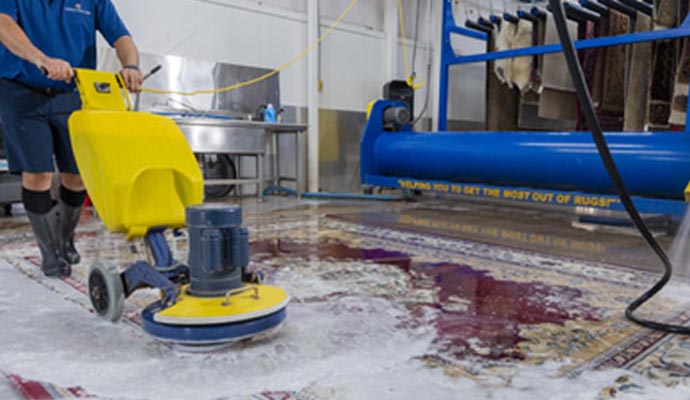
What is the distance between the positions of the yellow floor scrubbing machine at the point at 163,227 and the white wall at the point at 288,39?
130 inches

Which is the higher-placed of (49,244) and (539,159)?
(539,159)

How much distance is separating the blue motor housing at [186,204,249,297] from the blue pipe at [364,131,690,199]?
7.96 ft

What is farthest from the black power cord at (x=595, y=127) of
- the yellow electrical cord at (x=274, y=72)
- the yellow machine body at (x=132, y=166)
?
the yellow electrical cord at (x=274, y=72)

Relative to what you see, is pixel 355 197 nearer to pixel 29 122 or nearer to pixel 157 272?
pixel 29 122

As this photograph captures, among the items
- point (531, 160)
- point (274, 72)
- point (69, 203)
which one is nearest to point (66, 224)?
point (69, 203)

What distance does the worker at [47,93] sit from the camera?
171cm

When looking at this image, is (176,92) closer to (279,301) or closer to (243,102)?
(243,102)

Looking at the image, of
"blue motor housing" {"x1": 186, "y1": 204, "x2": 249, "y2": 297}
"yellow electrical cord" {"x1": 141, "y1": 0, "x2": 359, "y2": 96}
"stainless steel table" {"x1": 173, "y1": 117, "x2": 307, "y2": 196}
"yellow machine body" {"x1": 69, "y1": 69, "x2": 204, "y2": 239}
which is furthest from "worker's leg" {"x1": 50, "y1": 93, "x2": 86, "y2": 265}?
"yellow electrical cord" {"x1": 141, "y1": 0, "x2": 359, "y2": 96}

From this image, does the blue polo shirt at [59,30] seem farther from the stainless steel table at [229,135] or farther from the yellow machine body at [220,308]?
the stainless steel table at [229,135]

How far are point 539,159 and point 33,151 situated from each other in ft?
8.79

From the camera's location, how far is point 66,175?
1933 millimetres

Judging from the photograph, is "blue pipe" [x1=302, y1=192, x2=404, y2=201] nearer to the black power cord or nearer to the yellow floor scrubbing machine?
the black power cord

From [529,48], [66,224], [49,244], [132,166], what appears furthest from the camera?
[529,48]

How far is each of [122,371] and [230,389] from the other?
26 centimetres
